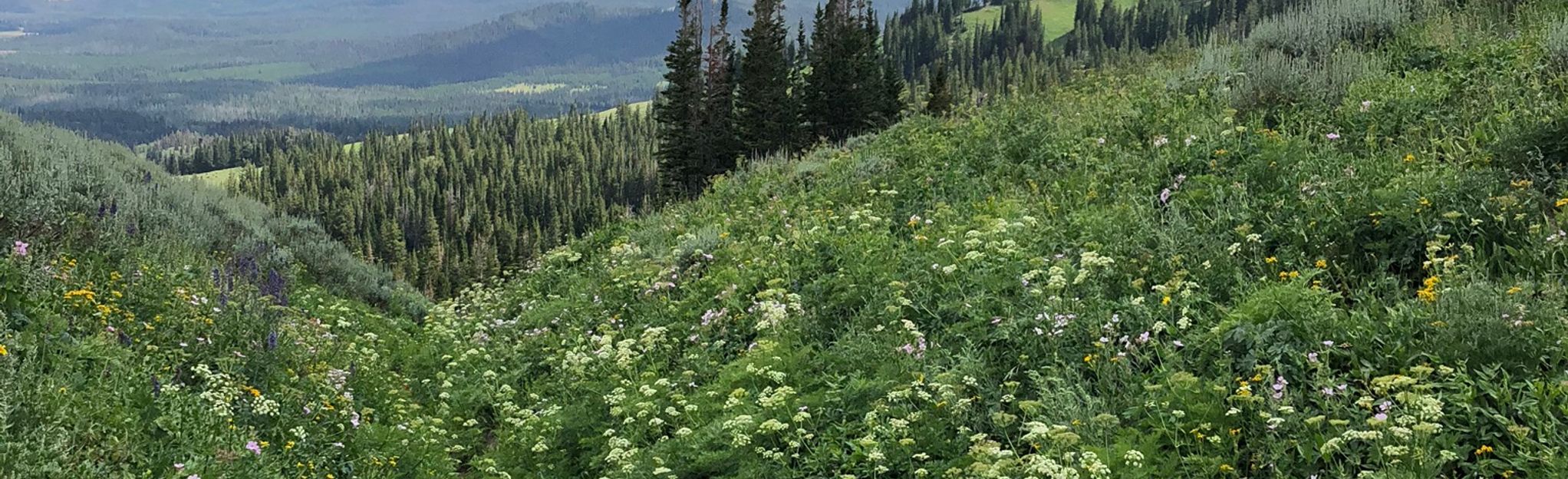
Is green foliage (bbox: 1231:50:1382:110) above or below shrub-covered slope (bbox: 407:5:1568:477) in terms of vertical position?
above

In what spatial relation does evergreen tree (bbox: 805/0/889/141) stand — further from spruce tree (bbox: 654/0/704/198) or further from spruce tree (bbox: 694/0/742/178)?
spruce tree (bbox: 654/0/704/198)

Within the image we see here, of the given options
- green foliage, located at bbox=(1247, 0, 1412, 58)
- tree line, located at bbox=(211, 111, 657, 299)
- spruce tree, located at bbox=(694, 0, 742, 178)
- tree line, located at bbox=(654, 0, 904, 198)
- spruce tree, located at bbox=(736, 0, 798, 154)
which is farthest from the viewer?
tree line, located at bbox=(211, 111, 657, 299)

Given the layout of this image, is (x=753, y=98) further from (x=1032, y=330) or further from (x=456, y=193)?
(x=456, y=193)

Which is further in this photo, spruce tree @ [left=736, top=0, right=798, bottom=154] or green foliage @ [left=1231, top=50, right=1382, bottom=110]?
spruce tree @ [left=736, top=0, right=798, bottom=154]

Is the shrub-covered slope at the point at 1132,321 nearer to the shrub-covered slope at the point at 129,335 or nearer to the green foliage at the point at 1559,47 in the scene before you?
the green foliage at the point at 1559,47

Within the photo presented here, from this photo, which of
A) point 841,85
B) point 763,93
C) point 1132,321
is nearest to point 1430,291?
point 1132,321

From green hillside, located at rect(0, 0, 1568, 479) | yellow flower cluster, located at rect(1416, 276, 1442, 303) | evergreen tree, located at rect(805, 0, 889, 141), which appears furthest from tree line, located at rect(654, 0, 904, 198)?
yellow flower cluster, located at rect(1416, 276, 1442, 303)

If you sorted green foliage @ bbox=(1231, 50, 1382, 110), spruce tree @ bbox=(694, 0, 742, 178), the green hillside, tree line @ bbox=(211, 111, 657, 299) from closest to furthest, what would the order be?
the green hillside → green foliage @ bbox=(1231, 50, 1382, 110) → spruce tree @ bbox=(694, 0, 742, 178) → tree line @ bbox=(211, 111, 657, 299)

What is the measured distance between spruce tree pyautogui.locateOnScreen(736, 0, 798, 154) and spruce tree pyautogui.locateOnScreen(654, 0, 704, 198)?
253 centimetres

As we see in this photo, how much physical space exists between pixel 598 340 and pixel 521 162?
185 m

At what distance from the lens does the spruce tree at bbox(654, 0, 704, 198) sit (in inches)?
2036

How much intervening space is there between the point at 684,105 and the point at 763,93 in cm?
430

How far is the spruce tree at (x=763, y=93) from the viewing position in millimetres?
52125

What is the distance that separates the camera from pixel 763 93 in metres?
52.2
